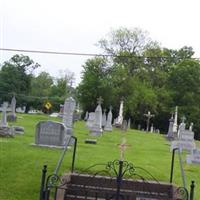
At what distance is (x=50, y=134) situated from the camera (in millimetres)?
18016

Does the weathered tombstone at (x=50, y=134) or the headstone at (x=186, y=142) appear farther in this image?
the headstone at (x=186, y=142)

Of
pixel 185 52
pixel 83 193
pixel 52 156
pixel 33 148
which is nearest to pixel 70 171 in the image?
pixel 83 193

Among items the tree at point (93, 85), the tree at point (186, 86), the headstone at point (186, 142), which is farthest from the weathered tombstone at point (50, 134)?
the tree at point (186, 86)

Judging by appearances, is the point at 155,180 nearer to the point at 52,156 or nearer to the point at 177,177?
the point at 177,177

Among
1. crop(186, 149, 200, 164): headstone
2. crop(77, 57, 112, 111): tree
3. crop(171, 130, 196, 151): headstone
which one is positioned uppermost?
crop(77, 57, 112, 111): tree

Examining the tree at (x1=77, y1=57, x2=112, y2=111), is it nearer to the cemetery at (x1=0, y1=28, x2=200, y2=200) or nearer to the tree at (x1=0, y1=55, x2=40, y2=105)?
the cemetery at (x1=0, y1=28, x2=200, y2=200)

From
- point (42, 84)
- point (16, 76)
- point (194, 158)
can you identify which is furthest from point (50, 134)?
point (42, 84)

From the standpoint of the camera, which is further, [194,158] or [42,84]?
[42,84]

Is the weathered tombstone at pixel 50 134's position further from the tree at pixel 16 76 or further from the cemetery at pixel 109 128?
the tree at pixel 16 76

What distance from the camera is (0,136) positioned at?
19953 mm

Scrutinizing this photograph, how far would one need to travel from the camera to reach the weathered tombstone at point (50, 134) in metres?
17.8

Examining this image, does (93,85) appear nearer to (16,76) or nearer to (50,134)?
(16,76)

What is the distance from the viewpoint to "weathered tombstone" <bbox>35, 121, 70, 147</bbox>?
58.5 ft

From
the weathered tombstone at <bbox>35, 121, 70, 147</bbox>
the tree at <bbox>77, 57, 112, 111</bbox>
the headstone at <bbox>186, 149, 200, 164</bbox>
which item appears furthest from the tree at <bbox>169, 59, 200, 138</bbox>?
the weathered tombstone at <bbox>35, 121, 70, 147</bbox>
